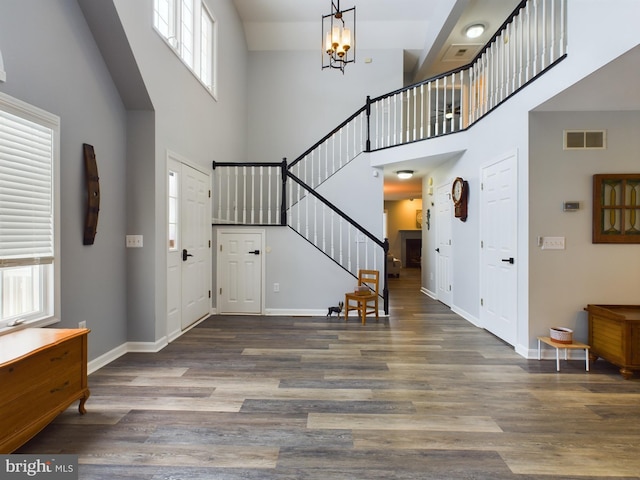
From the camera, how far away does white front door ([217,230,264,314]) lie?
5.47 metres

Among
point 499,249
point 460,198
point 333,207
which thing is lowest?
point 499,249

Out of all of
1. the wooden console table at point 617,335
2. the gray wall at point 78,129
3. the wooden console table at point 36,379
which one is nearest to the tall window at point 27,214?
the gray wall at point 78,129

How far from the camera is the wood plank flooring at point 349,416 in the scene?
192 centimetres

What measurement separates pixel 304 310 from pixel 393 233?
8403 mm

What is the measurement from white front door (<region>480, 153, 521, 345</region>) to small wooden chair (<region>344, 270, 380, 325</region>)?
59.6 inches

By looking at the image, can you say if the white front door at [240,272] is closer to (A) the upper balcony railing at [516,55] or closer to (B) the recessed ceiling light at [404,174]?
(B) the recessed ceiling light at [404,174]

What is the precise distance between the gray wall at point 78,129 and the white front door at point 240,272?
187 cm

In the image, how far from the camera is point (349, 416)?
2.43m

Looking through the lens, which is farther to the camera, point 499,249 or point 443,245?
point 443,245

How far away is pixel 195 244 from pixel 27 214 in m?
2.33

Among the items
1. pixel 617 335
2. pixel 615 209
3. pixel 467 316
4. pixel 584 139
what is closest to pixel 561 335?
pixel 617 335

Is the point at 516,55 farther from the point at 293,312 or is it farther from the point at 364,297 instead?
the point at 293,312

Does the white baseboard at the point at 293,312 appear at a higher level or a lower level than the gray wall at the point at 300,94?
lower

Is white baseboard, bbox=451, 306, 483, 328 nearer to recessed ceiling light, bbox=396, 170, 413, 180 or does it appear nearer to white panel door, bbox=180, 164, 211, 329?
recessed ceiling light, bbox=396, 170, 413, 180
